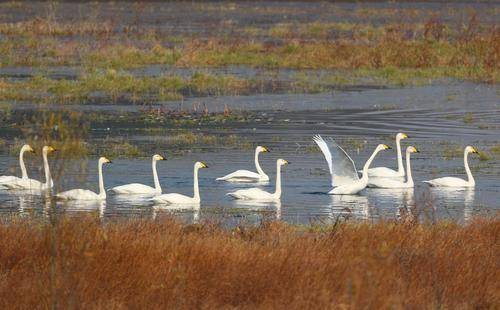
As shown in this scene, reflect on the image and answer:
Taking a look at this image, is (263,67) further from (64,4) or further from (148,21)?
(64,4)

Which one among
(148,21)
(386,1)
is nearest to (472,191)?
(148,21)

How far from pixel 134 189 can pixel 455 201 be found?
4436 millimetres

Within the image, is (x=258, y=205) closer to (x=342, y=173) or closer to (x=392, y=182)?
(x=342, y=173)

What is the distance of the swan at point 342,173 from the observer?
17.1 m

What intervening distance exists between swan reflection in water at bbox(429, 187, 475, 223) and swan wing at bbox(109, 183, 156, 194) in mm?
3887

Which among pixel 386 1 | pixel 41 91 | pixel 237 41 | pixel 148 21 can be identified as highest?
pixel 386 1

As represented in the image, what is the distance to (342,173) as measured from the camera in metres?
17.2

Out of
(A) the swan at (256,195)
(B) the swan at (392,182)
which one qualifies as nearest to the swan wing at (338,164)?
(B) the swan at (392,182)

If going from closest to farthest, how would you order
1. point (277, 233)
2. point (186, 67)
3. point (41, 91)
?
point (277, 233) → point (41, 91) → point (186, 67)

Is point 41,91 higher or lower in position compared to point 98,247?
higher

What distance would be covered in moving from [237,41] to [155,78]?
9.76 metres

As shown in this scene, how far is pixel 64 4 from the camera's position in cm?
7512

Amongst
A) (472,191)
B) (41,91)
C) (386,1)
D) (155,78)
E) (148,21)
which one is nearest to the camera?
(472,191)

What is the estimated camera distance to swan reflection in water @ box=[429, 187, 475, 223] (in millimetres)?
15312
